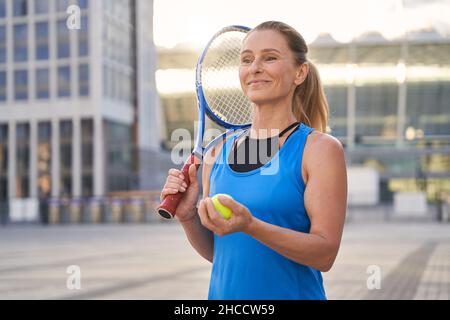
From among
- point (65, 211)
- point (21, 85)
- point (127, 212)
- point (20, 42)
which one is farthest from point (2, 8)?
point (127, 212)

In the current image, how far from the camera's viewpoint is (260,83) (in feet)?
7.20

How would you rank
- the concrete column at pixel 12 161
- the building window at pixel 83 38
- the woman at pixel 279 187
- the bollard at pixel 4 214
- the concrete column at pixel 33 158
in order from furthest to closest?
the concrete column at pixel 12 161 → the concrete column at pixel 33 158 → the building window at pixel 83 38 → the bollard at pixel 4 214 → the woman at pixel 279 187

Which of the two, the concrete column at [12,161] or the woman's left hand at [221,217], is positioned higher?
the woman's left hand at [221,217]

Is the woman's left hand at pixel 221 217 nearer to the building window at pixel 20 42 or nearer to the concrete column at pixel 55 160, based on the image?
the concrete column at pixel 55 160

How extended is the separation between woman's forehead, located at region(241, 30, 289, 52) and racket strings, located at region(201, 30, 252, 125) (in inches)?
22.8

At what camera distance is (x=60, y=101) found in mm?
52469

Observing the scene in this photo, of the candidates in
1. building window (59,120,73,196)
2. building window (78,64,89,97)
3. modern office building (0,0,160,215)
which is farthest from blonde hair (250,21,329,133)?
building window (59,120,73,196)

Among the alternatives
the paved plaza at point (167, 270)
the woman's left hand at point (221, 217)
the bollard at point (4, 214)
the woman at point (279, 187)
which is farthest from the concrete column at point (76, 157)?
the woman's left hand at point (221, 217)

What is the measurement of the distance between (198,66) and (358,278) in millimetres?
8889

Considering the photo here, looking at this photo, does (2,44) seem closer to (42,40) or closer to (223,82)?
(42,40)

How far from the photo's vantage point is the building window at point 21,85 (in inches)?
2106

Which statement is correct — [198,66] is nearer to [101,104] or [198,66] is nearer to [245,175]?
[245,175]

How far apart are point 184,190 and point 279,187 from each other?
461mm

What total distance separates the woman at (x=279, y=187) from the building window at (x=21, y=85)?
2120 inches
